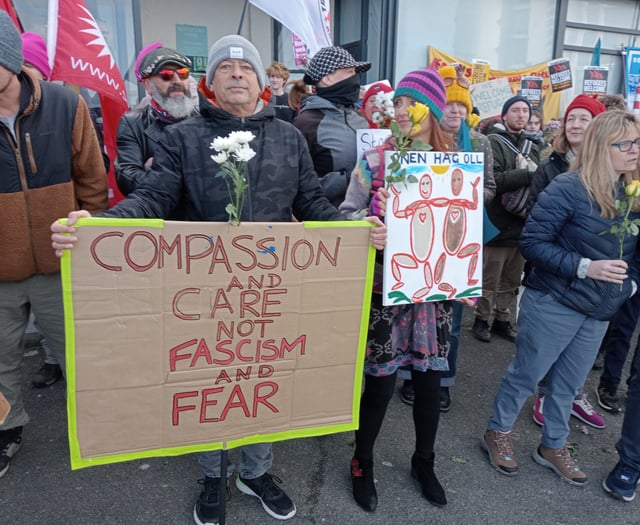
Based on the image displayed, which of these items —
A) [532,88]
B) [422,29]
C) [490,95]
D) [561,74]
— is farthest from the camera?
[422,29]

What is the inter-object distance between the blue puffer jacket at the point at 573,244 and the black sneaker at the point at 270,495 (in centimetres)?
163

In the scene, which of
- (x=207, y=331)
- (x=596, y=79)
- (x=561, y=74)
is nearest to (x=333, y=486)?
(x=207, y=331)

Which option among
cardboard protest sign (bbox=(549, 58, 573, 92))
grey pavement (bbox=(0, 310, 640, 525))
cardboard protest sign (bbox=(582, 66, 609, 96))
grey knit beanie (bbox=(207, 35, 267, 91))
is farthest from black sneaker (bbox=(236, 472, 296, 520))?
cardboard protest sign (bbox=(549, 58, 573, 92))

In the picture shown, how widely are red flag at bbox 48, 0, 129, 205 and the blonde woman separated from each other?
2.71 meters

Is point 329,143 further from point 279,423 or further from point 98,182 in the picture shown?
point 279,423

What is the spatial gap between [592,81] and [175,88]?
569 cm

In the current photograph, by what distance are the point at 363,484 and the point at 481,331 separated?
2.39 m

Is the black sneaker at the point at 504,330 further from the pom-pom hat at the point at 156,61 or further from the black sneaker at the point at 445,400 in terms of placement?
the pom-pom hat at the point at 156,61

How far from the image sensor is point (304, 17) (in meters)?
4.20

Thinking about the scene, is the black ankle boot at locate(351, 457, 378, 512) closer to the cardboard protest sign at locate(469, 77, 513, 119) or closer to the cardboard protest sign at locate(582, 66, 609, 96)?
the cardboard protest sign at locate(469, 77, 513, 119)

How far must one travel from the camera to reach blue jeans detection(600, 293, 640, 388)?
3.54m

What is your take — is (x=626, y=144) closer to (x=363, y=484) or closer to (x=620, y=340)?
(x=620, y=340)

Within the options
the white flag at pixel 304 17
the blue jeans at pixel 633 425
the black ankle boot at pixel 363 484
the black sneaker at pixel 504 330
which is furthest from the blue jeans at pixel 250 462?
the white flag at pixel 304 17

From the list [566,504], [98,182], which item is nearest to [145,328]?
[98,182]
